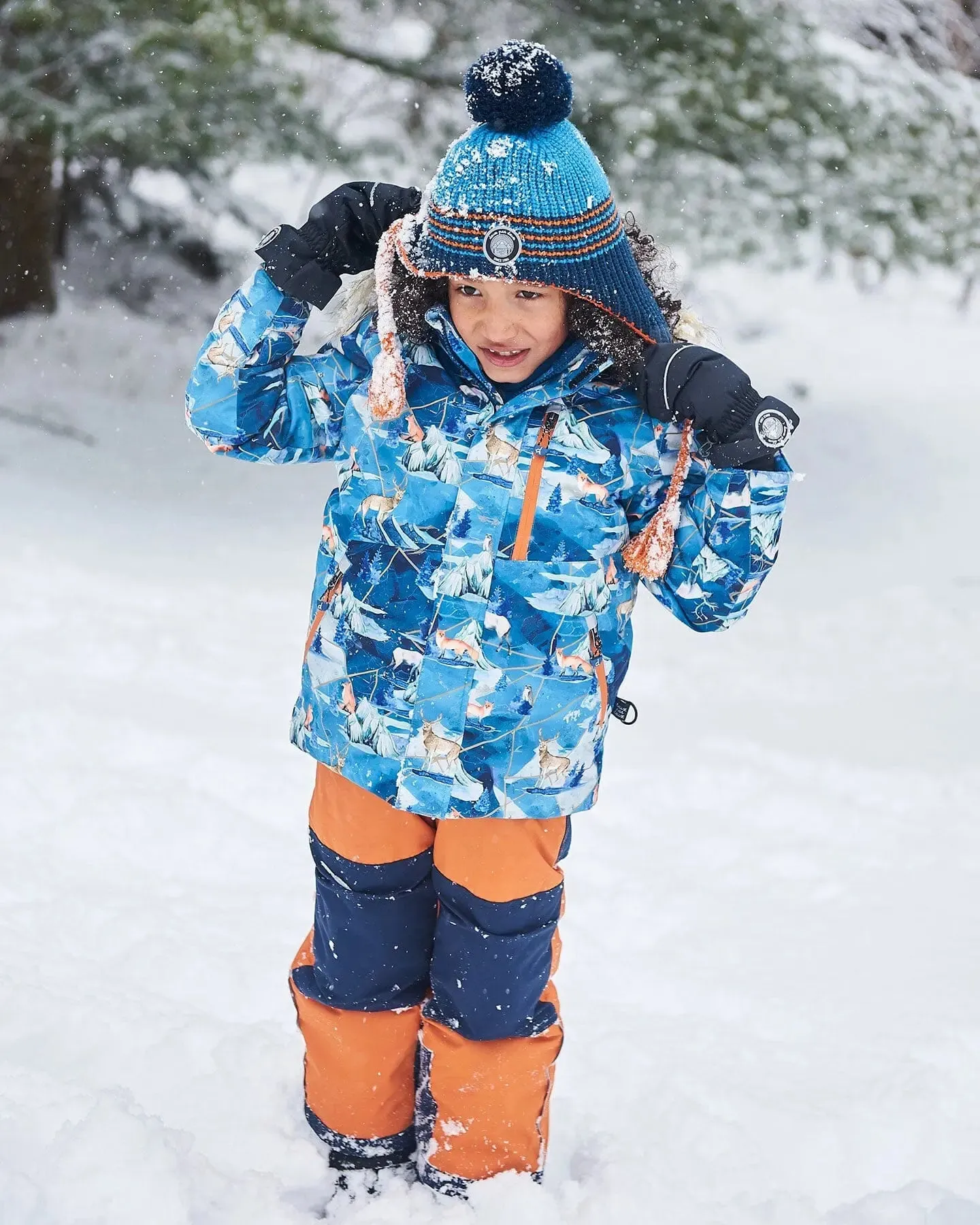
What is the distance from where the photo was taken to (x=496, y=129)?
179 centimetres

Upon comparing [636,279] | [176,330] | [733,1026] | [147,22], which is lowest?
[733,1026]

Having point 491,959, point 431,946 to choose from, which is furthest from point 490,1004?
point 431,946

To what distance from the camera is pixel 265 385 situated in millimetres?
1950

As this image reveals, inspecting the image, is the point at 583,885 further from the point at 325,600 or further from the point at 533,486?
the point at 533,486

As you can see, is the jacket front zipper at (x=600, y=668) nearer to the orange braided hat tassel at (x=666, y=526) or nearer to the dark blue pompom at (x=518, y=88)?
the orange braided hat tassel at (x=666, y=526)

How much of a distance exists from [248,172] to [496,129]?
19.7 ft

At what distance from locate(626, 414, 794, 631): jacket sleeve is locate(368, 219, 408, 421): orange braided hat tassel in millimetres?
364

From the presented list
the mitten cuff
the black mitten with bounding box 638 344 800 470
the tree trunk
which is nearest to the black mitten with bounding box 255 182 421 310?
the mitten cuff

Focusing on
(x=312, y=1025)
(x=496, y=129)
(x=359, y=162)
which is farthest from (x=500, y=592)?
(x=359, y=162)

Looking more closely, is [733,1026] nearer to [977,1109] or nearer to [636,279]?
→ [977,1109]

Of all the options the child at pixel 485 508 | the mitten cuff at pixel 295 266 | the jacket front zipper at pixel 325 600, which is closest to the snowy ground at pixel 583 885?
the child at pixel 485 508

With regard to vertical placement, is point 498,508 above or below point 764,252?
below

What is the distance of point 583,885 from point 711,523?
73.1 inches

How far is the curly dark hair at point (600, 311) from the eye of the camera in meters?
1.85
